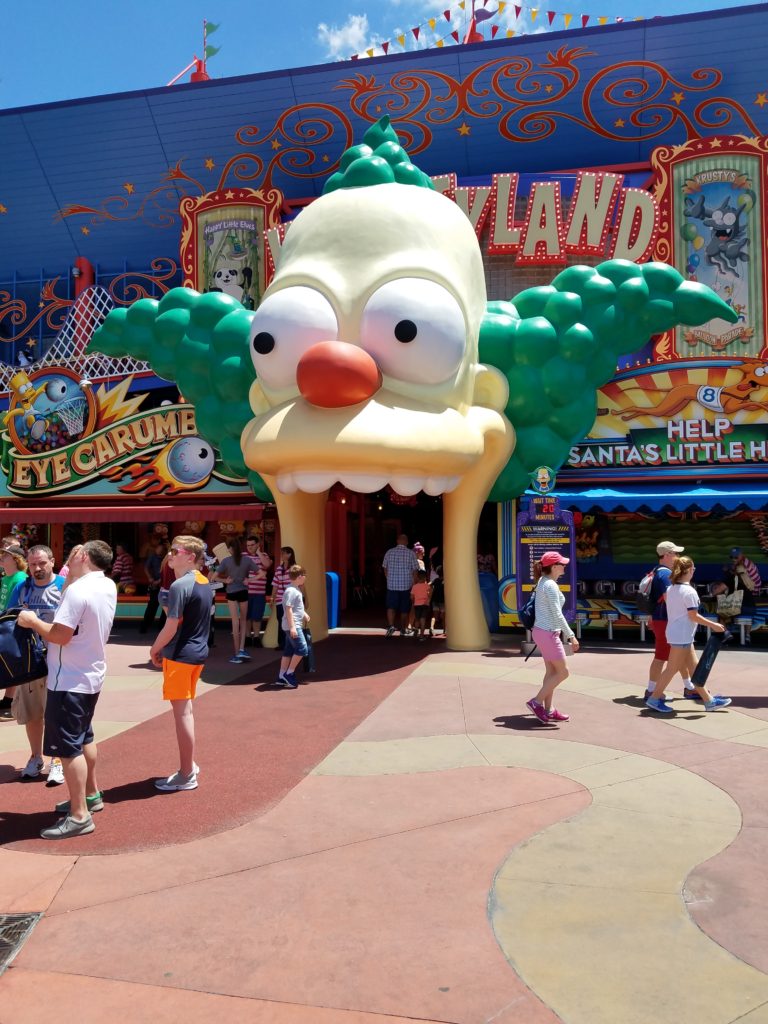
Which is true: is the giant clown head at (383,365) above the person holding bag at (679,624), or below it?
above

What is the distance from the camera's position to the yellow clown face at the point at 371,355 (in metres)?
8.99

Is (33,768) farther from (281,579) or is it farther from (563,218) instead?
(563,218)

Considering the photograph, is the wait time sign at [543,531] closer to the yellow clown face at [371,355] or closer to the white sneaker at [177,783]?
the yellow clown face at [371,355]

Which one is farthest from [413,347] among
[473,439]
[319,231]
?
[319,231]

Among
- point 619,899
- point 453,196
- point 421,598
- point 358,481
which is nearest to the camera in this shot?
point 619,899

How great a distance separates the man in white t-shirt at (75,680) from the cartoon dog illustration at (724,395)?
991 centimetres

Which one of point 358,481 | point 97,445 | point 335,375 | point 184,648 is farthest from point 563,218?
point 184,648

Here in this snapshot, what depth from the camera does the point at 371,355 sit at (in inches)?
371

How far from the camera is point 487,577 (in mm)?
12789

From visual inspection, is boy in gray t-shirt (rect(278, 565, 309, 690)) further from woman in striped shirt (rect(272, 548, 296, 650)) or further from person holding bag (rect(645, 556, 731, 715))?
person holding bag (rect(645, 556, 731, 715))

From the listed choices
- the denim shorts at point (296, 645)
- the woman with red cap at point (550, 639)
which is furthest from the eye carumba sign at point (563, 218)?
the woman with red cap at point (550, 639)

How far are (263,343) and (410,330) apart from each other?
1794 millimetres

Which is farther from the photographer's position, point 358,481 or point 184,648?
point 358,481

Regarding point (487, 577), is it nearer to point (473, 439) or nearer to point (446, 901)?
point (473, 439)
